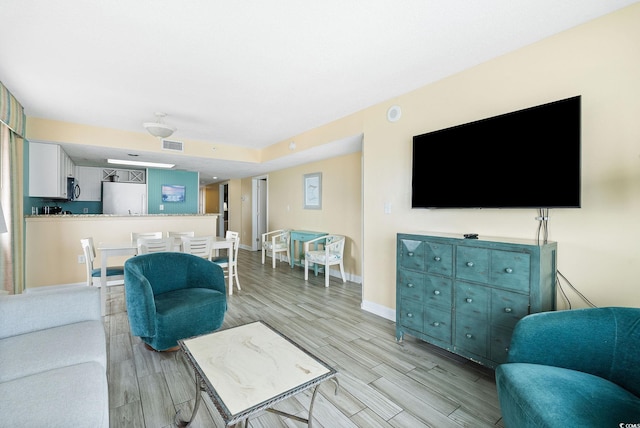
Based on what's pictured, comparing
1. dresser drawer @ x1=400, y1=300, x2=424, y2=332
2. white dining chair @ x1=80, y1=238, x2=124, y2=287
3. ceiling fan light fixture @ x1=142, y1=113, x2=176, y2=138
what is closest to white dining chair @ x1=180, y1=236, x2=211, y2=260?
white dining chair @ x1=80, y1=238, x2=124, y2=287

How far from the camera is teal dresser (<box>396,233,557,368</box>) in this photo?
6.23ft

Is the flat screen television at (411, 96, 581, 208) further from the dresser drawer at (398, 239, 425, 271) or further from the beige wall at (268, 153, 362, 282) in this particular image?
the beige wall at (268, 153, 362, 282)

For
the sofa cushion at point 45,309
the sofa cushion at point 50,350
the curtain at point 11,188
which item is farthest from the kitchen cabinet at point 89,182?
the sofa cushion at point 50,350

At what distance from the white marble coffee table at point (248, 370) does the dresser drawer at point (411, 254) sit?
54.4 inches

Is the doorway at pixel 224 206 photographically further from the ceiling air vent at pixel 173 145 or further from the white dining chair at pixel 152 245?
the white dining chair at pixel 152 245

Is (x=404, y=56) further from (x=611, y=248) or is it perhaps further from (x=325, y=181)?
(x=325, y=181)

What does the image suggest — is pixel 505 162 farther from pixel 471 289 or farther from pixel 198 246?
pixel 198 246

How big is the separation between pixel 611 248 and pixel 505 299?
72 cm

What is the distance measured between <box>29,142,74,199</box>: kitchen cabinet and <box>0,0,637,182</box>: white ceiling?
89cm

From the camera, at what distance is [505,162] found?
2184 millimetres

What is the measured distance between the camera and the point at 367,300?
3.52 meters

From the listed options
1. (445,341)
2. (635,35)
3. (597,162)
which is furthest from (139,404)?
(635,35)

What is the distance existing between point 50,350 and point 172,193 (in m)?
5.62

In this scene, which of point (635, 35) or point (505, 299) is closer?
point (635, 35)
